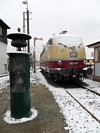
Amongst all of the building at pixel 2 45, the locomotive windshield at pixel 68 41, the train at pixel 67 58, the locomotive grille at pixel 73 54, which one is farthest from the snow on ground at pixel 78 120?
the building at pixel 2 45

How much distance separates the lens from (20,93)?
14.3 ft

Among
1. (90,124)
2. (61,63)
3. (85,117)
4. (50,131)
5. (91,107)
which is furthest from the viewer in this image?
(61,63)

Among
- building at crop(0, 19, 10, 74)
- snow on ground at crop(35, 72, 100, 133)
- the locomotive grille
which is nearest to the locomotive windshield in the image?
the locomotive grille

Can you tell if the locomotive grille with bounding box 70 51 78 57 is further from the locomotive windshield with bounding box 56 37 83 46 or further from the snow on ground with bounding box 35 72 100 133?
the snow on ground with bounding box 35 72 100 133

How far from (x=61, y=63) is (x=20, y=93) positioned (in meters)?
5.43

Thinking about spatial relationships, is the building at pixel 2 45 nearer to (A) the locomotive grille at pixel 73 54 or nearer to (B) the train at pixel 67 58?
(B) the train at pixel 67 58

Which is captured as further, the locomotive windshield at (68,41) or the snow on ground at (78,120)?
the locomotive windshield at (68,41)

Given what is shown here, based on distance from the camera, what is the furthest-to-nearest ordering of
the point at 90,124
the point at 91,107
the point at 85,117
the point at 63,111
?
the point at 91,107, the point at 63,111, the point at 85,117, the point at 90,124

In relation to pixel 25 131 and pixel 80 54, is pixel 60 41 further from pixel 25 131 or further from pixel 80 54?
pixel 25 131

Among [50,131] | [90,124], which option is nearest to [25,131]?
[50,131]

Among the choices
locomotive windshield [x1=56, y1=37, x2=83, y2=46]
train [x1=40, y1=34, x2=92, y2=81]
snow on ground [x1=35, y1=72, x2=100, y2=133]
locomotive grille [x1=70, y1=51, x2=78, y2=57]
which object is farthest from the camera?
locomotive windshield [x1=56, y1=37, x2=83, y2=46]

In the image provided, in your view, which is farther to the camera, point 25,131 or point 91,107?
point 91,107

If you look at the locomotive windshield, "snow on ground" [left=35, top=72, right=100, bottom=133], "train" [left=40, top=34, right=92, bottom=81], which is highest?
the locomotive windshield

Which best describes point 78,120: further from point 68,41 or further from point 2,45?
point 2,45
